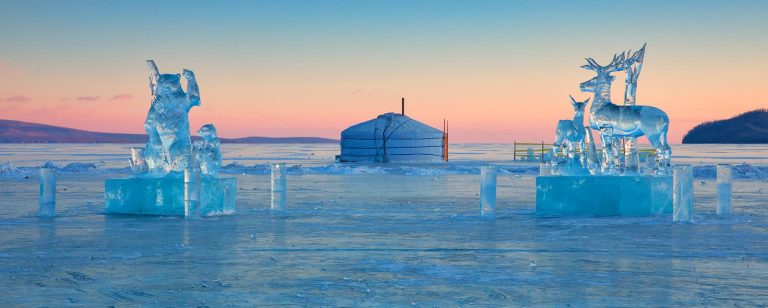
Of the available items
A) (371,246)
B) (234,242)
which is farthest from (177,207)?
(371,246)

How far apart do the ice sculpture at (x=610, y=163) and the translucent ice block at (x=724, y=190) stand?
625 millimetres

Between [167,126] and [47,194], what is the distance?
1669 millimetres

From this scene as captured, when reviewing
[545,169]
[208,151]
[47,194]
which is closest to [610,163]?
[545,169]

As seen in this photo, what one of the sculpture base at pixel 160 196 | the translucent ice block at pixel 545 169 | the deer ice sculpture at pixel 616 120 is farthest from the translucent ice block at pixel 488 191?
the sculpture base at pixel 160 196

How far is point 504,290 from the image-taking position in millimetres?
4832

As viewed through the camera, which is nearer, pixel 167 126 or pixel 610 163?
pixel 167 126

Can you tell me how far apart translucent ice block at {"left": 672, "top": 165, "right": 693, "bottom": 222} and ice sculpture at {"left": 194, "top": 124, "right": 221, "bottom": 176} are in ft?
18.9

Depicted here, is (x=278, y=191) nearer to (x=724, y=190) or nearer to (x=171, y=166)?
(x=171, y=166)

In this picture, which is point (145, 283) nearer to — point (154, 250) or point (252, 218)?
point (154, 250)

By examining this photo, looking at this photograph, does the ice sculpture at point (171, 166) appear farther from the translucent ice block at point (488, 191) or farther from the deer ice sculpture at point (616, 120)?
the deer ice sculpture at point (616, 120)

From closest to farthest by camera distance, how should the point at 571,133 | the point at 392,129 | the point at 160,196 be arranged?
the point at 160,196 < the point at 571,133 < the point at 392,129

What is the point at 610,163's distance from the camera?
34.8 ft

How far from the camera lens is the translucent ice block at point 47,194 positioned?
9.84 metres

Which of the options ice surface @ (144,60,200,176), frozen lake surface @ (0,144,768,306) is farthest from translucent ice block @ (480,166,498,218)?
ice surface @ (144,60,200,176)
